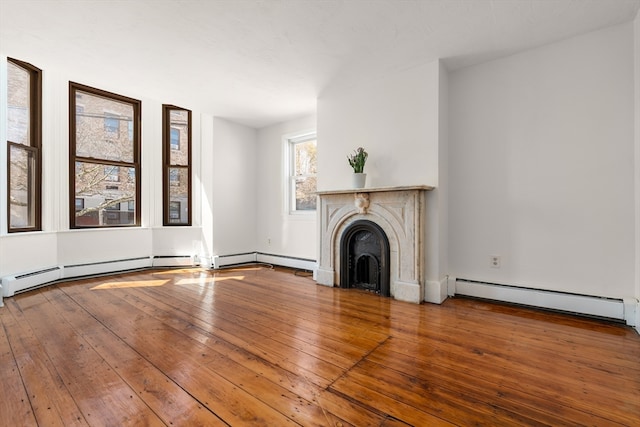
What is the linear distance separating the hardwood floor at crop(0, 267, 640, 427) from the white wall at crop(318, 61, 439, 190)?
4.94ft

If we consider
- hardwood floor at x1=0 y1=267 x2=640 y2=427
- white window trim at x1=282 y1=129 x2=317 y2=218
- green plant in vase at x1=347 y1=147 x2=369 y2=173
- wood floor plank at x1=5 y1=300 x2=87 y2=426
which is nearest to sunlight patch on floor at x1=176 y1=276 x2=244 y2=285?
hardwood floor at x1=0 y1=267 x2=640 y2=427

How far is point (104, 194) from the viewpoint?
453cm

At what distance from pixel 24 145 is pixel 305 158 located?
12.0 ft

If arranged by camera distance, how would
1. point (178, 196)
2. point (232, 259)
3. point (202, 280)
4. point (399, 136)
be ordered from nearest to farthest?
point (399, 136), point (202, 280), point (178, 196), point (232, 259)

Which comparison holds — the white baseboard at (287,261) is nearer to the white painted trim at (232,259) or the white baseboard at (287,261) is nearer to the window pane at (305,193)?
the white painted trim at (232,259)

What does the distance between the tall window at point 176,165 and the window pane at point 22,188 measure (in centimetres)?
160

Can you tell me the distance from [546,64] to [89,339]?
4.61 meters

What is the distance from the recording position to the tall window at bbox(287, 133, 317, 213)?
4.99 meters

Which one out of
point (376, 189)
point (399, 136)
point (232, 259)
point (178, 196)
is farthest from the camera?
point (232, 259)

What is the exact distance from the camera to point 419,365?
1.89 meters

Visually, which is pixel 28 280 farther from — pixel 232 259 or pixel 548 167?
pixel 548 167

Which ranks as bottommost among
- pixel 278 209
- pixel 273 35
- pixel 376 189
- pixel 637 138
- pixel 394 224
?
pixel 394 224

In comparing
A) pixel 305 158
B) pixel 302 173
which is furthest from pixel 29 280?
pixel 305 158

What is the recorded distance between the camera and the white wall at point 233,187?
5152 millimetres
